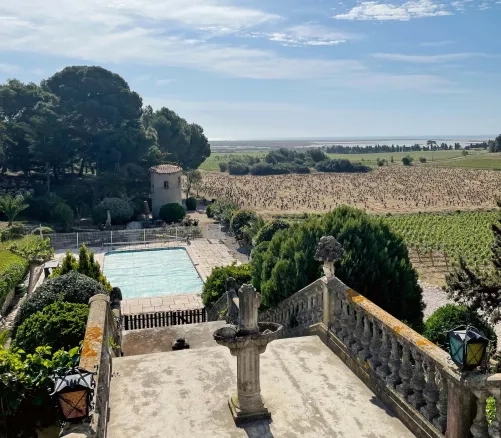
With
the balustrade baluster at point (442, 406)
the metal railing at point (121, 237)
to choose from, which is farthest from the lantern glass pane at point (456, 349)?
the metal railing at point (121, 237)

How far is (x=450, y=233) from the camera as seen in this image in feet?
139

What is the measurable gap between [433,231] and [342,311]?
125 ft

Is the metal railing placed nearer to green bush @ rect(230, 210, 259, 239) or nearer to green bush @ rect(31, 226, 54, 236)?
green bush @ rect(31, 226, 54, 236)

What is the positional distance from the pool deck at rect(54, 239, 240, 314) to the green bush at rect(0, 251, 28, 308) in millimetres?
4252

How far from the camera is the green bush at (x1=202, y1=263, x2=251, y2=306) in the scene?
16469 millimetres

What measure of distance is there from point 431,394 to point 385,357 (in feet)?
4.09

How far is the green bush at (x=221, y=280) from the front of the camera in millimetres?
16469

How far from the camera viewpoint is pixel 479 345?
459 cm

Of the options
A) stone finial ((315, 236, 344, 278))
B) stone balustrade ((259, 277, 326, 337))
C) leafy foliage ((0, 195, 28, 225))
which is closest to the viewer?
stone finial ((315, 236, 344, 278))

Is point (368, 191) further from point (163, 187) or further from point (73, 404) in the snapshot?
point (73, 404)

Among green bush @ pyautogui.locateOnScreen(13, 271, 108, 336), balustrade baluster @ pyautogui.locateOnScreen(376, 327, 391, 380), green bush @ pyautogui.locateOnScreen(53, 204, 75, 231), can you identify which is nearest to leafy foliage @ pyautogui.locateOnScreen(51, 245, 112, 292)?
green bush @ pyautogui.locateOnScreen(13, 271, 108, 336)

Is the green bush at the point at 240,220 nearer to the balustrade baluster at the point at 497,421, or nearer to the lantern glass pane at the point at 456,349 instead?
the lantern glass pane at the point at 456,349

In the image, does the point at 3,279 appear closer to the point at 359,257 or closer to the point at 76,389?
the point at 359,257

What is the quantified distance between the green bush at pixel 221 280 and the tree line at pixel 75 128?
32.4 metres
